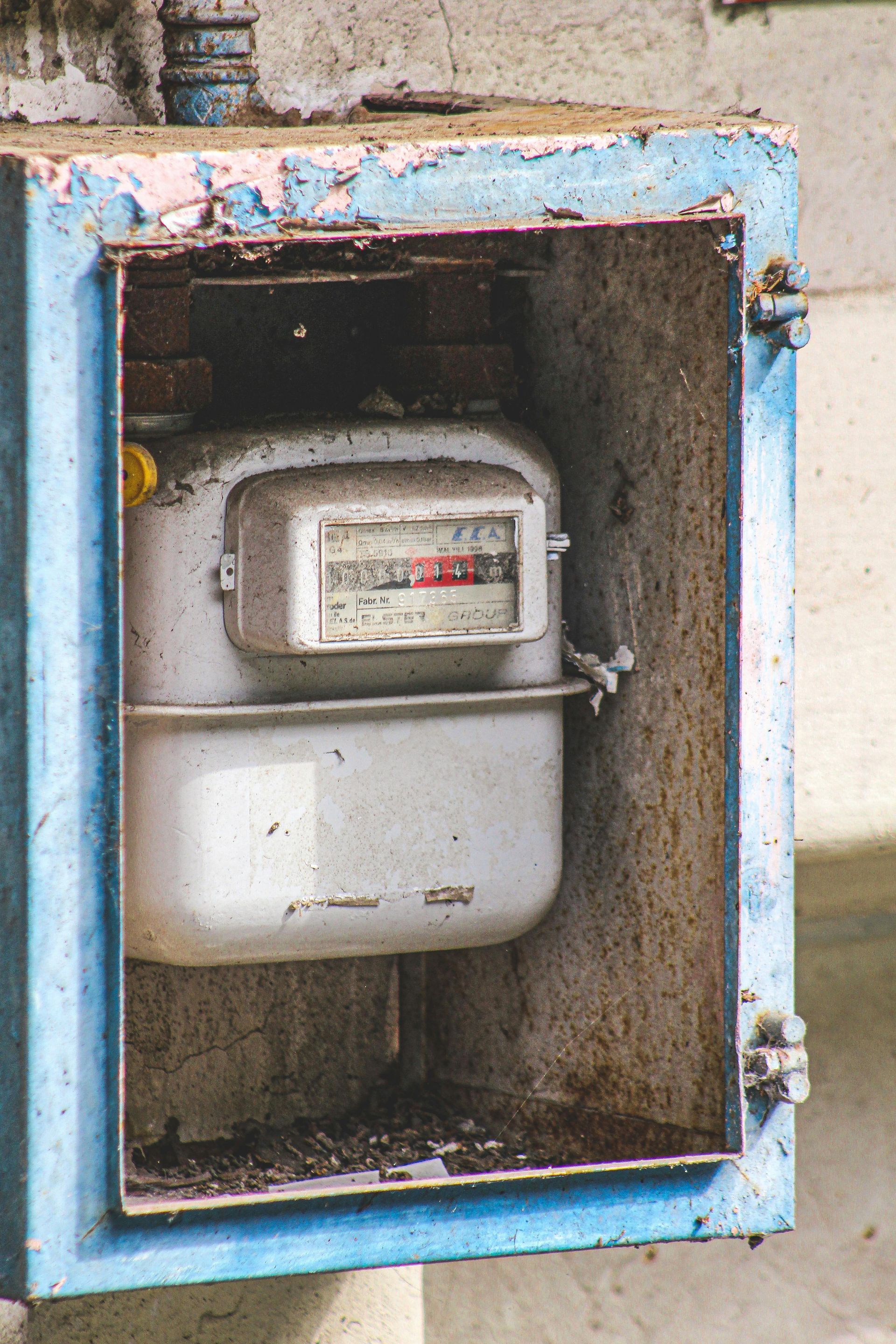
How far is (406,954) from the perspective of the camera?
4.73ft

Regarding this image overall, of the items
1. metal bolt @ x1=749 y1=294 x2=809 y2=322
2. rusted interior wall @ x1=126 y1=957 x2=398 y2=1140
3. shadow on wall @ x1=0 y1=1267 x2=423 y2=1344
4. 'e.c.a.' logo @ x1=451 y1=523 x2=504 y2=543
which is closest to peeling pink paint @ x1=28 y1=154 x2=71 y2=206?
'e.c.a.' logo @ x1=451 y1=523 x2=504 y2=543

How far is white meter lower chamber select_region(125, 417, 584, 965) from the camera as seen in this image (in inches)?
41.1

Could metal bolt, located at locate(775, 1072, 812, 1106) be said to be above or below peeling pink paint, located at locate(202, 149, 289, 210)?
below

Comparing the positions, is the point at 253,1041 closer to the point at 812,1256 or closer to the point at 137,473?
the point at 137,473

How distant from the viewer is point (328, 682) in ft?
3.62

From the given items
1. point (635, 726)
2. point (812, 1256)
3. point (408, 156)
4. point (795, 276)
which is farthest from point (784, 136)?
point (812, 1256)

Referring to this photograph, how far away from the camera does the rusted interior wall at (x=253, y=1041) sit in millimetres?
1340

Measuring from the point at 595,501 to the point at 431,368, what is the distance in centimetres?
18

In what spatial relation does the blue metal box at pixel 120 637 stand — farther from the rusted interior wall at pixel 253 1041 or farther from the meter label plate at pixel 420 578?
the rusted interior wall at pixel 253 1041

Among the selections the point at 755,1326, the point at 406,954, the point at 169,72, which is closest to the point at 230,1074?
the point at 406,954

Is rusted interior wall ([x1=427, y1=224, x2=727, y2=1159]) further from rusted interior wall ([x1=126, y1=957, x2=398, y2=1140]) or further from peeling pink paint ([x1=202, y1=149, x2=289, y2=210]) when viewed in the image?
peeling pink paint ([x1=202, y1=149, x2=289, y2=210])

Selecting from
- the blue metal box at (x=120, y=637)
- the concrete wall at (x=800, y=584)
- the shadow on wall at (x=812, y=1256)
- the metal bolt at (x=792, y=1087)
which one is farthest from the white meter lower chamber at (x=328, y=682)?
the shadow on wall at (x=812, y=1256)

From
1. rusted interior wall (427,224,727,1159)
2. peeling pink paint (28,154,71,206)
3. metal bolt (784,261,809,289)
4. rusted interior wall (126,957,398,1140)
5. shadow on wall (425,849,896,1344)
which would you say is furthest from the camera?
shadow on wall (425,849,896,1344)

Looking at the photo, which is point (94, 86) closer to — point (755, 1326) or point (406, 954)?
point (406, 954)
